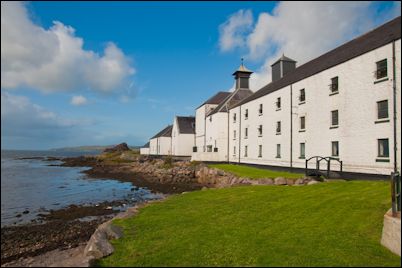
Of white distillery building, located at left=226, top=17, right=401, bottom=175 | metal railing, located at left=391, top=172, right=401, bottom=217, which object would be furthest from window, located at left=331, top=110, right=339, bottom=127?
metal railing, located at left=391, top=172, right=401, bottom=217

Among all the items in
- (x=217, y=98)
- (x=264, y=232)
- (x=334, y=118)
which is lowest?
(x=264, y=232)

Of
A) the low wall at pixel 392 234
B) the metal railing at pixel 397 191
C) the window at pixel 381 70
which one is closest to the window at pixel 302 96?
the window at pixel 381 70

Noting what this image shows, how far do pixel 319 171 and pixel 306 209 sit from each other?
13786 millimetres

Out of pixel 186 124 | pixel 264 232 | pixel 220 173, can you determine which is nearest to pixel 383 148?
pixel 264 232

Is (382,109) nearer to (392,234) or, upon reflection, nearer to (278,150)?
(278,150)

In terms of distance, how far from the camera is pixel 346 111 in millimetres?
23172

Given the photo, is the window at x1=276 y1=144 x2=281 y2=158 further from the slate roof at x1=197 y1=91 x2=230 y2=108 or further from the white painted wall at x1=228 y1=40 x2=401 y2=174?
the slate roof at x1=197 y1=91 x2=230 y2=108

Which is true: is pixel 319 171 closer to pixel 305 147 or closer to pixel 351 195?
pixel 305 147

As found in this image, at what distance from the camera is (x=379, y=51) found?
67.3 ft

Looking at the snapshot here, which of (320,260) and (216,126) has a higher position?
(216,126)

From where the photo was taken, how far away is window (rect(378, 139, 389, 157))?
19.8 meters

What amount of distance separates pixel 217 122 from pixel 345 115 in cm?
2768

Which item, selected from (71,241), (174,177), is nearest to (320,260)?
(71,241)

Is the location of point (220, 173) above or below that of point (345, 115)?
below
